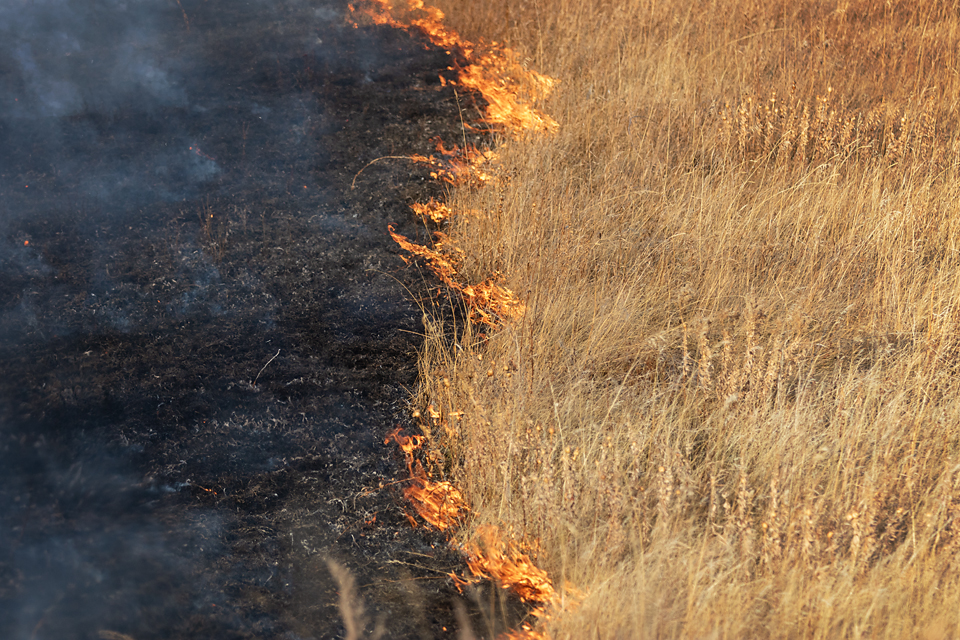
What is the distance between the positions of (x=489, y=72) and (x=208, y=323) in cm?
269

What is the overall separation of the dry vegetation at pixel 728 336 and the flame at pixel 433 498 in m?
0.11

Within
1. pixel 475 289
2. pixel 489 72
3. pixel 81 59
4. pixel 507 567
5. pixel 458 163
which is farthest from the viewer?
pixel 489 72

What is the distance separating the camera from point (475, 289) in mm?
3543

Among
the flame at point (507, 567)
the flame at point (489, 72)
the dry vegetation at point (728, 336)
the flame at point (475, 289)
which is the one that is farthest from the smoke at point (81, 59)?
the flame at point (507, 567)

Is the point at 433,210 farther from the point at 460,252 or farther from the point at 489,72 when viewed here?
the point at 489,72

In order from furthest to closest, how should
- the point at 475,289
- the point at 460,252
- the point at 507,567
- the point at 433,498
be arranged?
the point at 460,252 < the point at 475,289 < the point at 433,498 < the point at 507,567

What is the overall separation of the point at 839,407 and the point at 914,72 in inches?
120

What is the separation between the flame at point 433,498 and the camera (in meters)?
2.65

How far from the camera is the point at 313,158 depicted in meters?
4.18

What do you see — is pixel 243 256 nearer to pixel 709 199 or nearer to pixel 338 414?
pixel 338 414

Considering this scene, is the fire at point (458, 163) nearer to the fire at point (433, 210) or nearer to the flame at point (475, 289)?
the fire at point (433, 210)

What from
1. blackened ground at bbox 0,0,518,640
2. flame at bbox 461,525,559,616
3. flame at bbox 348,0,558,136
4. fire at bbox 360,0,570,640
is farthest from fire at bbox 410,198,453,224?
flame at bbox 461,525,559,616

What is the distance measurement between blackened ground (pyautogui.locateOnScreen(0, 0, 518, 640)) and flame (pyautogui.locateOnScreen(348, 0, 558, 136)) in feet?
0.55

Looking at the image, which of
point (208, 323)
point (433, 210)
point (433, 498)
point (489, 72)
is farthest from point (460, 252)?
point (489, 72)
